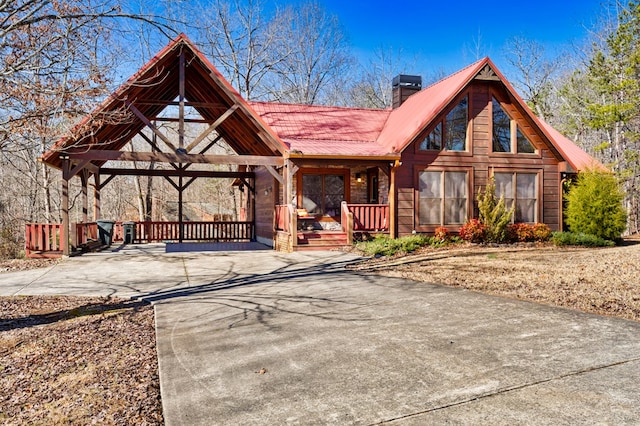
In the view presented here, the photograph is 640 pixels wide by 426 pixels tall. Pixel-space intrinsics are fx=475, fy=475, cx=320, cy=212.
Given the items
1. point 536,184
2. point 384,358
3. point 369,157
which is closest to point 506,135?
point 536,184

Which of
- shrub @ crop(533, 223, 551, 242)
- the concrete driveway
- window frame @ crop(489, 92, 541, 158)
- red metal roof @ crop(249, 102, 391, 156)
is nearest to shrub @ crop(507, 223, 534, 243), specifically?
shrub @ crop(533, 223, 551, 242)

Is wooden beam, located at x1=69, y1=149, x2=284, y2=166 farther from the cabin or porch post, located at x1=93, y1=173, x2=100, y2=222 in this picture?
porch post, located at x1=93, y1=173, x2=100, y2=222

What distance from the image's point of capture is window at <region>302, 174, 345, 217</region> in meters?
16.7

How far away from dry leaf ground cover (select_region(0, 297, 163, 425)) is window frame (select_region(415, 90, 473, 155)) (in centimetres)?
1060

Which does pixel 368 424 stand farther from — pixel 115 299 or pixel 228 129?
pixel 228 129

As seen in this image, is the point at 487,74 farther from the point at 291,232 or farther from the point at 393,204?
the point at 291,232

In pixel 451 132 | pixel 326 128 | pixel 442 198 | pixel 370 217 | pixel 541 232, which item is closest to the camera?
pixel 370 217

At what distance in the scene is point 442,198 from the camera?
1524cm

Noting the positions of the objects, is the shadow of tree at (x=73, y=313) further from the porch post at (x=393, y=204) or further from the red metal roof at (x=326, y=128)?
the porch post at (x=393, y=204)

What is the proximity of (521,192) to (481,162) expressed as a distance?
1.79 meters

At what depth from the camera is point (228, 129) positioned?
59.4 ft

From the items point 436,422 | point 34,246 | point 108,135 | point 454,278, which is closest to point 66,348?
point 436,422

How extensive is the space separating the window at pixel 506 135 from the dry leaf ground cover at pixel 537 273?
12.7 feet

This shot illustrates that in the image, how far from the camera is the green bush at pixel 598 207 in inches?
584
